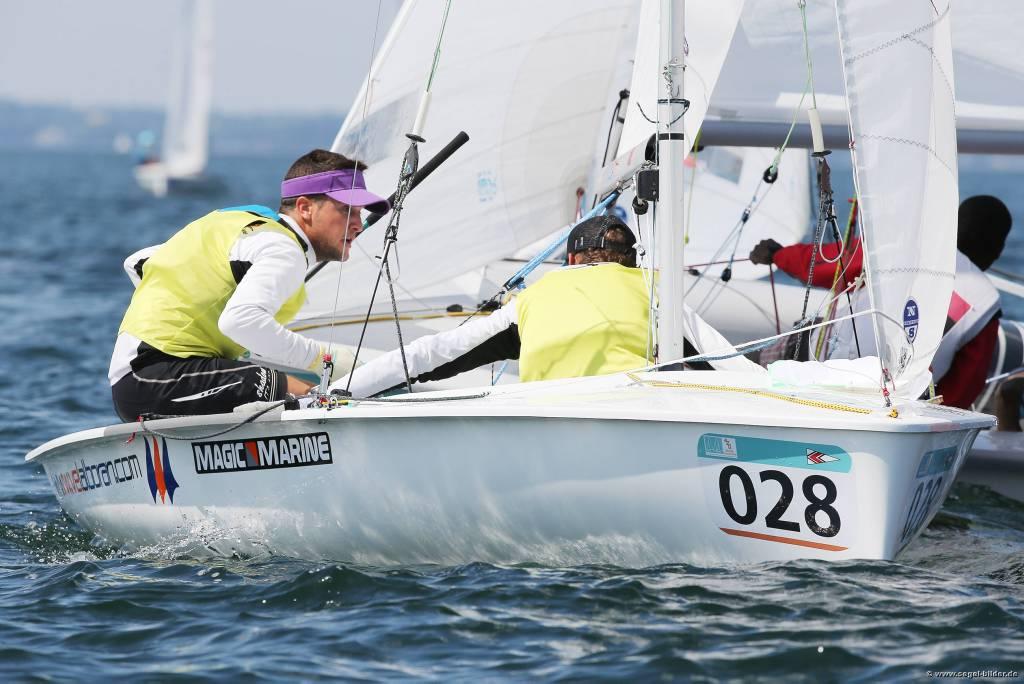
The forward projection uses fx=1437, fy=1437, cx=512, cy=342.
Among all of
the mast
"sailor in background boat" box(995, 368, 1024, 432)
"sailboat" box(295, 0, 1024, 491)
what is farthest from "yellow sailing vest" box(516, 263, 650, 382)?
"sailor in background boat" box(995, 368, 1024, 432)

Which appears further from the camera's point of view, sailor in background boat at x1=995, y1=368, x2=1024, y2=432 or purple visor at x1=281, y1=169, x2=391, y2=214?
sailor in background boat at x1=995, y1=368, x2=1024, y2=432

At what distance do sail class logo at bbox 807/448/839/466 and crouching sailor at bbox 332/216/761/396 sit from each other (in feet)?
2.32

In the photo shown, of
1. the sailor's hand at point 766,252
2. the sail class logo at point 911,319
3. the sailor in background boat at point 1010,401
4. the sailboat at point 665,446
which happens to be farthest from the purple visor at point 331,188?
the sailor in background boat at point 1010,401

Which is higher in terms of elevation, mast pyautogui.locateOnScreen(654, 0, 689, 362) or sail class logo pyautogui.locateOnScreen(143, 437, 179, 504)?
mast pyautogui.locateOnScreen(654, 0, 689, 362)

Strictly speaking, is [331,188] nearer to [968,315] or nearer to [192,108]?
[968,315]

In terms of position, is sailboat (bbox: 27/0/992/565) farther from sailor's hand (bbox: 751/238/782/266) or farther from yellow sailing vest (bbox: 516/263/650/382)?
sailor's hand (bbox: 751/238/782/266)

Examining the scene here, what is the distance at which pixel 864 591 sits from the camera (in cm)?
342

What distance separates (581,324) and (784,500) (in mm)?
818

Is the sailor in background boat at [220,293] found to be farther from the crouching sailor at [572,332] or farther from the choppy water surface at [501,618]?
the choppy water surface at [501,618]

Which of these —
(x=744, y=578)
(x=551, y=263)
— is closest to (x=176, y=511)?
(x=744, y=578)

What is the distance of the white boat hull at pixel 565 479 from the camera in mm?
3373

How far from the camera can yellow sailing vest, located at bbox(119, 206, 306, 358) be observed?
4.17m

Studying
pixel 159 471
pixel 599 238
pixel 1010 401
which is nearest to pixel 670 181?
pixel 599 238

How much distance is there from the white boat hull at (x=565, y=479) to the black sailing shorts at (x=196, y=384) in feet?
0.39
